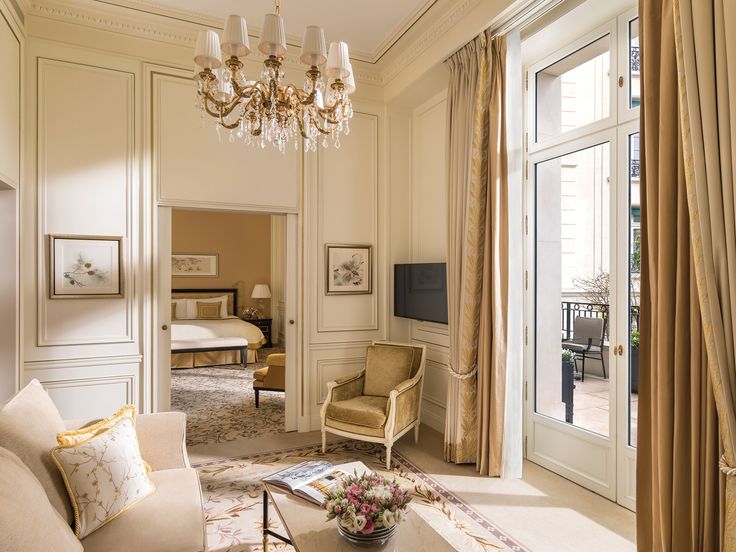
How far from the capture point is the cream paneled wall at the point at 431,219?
416 cm

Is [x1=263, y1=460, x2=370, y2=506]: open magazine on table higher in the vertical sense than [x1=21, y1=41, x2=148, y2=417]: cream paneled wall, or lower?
lower

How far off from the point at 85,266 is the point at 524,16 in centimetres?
346

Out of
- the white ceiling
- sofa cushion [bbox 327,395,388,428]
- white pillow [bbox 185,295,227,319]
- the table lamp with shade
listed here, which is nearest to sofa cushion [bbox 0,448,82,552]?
sofa cushion [bbox 327,395,388,428]

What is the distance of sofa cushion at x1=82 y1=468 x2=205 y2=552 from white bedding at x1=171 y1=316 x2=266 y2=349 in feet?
17.2

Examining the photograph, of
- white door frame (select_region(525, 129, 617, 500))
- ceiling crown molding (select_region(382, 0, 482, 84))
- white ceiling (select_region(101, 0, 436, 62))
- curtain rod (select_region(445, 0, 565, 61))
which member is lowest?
white door frame (select_region(525, 129, 617, 500))

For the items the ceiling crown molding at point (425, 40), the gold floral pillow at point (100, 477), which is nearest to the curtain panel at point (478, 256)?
the ceiling crown molding at point (425, 40)

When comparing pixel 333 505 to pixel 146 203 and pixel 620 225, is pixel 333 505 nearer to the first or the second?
pixel 620 225

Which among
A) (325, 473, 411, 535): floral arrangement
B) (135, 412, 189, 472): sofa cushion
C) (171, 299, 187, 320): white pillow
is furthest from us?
(171, 299, 187, 320): white pillow

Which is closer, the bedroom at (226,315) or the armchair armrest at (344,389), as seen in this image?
the armchair armrest at (344,389)

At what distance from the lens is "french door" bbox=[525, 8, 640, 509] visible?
9.39 feet

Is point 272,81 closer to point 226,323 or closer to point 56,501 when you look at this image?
point 56,501

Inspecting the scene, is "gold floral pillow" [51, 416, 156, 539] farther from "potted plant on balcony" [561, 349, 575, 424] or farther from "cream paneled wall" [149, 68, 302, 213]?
"potted plant on balcony" [561, 349, 575, 424]

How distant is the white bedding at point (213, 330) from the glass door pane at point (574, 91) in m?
5.42

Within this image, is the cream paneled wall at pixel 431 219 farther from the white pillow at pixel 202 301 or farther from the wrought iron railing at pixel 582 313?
the white pillow at pixel 202 301
